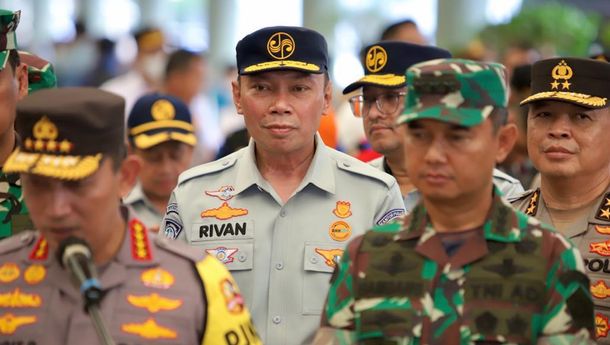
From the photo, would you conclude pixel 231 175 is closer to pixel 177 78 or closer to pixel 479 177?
pixel 479 177

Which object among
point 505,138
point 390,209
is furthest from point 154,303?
point 390,209

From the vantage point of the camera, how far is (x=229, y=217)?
5.96 meters

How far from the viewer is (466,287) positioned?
4418 millimetres

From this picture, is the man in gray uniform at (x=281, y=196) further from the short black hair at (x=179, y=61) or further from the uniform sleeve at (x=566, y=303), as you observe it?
the short black hair at (x=179, y=61)

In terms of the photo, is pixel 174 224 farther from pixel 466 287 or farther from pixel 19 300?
pixel 466 287

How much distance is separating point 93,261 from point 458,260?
118 centimetres

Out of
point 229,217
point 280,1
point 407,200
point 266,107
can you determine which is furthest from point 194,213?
point 280,1

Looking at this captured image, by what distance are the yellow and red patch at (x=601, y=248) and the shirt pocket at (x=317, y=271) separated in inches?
43.5

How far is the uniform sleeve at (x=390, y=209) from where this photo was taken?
594 cm

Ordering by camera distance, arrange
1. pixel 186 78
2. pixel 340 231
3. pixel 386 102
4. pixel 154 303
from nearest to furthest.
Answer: pixel 154 303 → pixel 340 231 → pixel 386 102 → pixel 186 78

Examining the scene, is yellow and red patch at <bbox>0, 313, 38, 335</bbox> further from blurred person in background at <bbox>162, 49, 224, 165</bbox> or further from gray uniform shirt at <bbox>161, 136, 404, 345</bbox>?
blurred person in background at <bbox>162, 49, 224, 165</bbox>

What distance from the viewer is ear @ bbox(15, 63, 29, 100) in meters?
5.98

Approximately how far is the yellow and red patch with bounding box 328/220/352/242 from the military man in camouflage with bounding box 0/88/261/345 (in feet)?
4.47

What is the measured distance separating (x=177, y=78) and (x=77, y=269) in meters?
8.72
